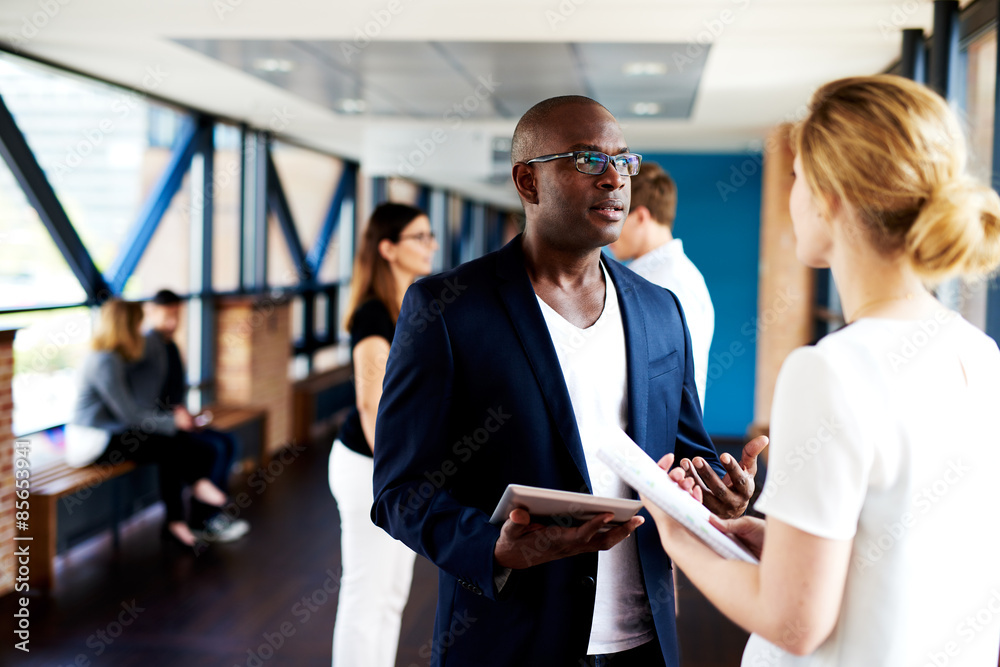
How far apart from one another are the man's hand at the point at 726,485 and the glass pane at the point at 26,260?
178 inches

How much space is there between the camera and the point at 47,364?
17.4 ft

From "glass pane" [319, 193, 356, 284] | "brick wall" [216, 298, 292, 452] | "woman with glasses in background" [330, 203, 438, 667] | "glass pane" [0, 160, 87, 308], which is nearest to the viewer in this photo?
"woman with glasses in background" [330, 203, 438, 667]

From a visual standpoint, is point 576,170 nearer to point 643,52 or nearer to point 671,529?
point 671,529

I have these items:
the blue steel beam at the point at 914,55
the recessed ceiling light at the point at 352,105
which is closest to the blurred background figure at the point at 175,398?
the recessed ceiling light at the point at 352,105

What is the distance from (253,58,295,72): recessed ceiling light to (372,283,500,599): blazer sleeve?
4354mm

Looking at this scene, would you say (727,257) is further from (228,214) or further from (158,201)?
(158,201)

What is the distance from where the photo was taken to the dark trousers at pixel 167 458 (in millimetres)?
5289

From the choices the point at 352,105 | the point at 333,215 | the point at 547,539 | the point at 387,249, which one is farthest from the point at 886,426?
the point at 333,215

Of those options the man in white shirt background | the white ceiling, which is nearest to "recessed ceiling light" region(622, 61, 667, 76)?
the white ceiling

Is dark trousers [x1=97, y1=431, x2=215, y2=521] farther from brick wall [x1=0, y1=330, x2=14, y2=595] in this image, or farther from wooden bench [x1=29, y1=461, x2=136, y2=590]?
brick wall [x1=0, y1=330, x2=14, y2=595]

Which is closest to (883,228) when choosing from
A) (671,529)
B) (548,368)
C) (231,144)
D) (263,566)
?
(671,529)

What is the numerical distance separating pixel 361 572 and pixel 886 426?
7.16ft

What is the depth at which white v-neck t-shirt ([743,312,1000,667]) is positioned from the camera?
0.99m

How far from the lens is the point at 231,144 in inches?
323
